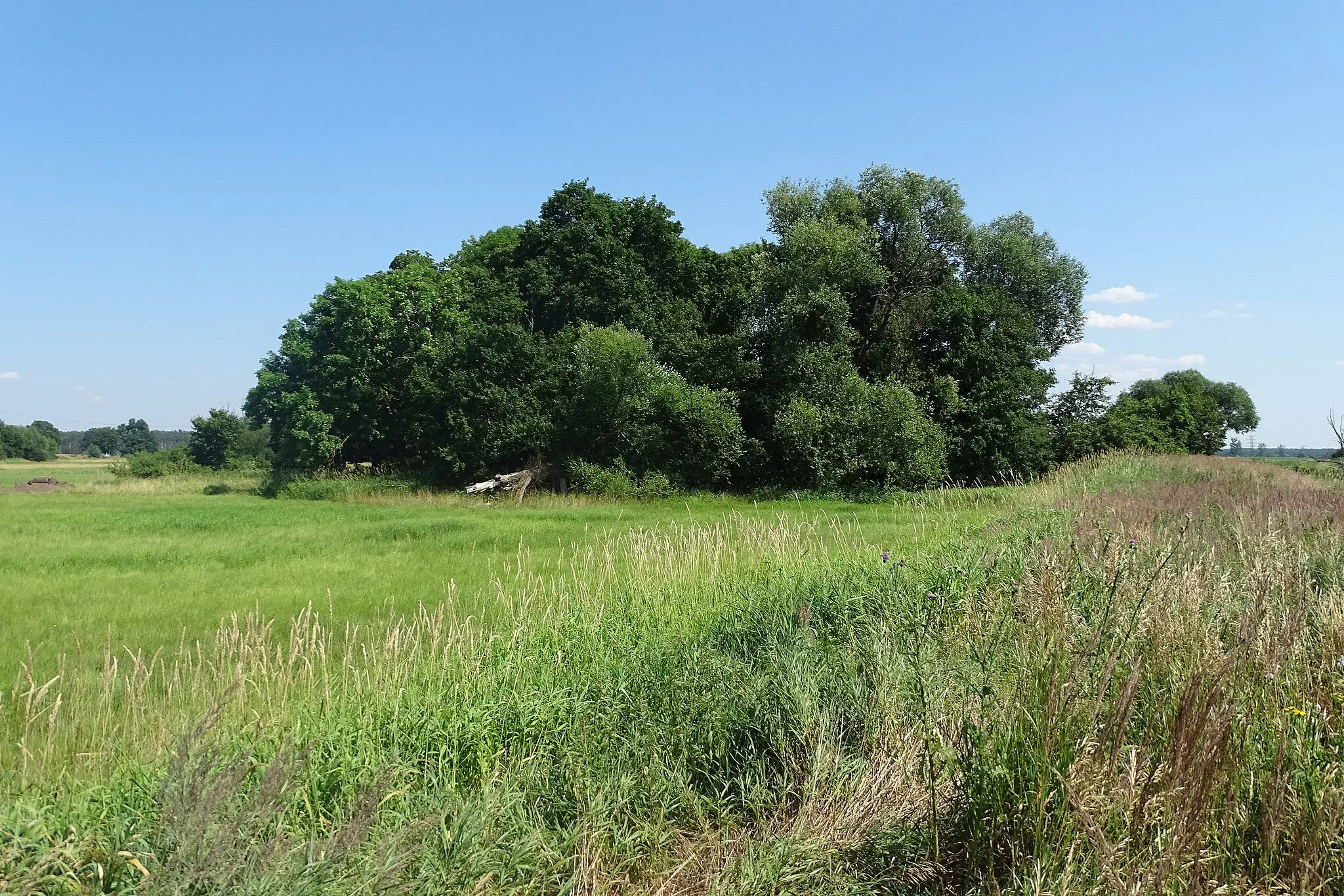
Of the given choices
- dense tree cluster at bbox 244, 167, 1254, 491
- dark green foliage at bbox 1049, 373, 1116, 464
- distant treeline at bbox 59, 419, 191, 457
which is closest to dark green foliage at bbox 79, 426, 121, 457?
distant treeline at bbox 59, 419, 191, 457

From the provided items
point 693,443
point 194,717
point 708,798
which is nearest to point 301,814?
point 194,717

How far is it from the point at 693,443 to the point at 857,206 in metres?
12.0

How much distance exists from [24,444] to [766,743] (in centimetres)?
11894

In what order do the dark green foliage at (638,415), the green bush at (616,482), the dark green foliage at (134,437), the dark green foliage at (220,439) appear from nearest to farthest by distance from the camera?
1. the dark green foliage at (638,415)
2. the green bush at (616,482)
3. the dark green foliage at (220,439)
4. the dark green foliage at (134,437)

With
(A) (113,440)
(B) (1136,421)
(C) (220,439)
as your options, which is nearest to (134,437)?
(A) (113,440)

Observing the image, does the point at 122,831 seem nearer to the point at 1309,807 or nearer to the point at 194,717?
the point at 194,717

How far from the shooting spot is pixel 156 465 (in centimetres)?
5353

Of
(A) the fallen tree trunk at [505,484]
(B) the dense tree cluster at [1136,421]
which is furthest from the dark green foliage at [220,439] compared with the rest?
(B) the dense tree cluster at [1136,421]

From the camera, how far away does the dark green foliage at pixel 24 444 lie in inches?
3681

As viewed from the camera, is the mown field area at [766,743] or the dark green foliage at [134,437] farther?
the dark green foliage at [134,437]

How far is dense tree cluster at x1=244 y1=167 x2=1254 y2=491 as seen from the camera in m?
30.0

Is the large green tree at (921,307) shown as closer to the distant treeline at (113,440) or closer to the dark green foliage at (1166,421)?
the dark green foliage at (1166,421)

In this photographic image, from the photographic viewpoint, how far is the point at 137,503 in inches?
1177

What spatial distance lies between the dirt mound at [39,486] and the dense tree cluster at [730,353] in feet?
43.4
